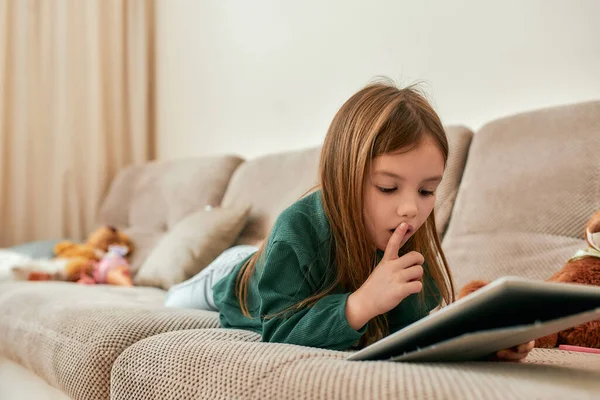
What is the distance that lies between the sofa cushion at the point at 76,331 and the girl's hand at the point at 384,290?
43 cm

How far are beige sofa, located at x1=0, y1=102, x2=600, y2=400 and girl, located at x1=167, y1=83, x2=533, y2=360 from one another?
11 cm

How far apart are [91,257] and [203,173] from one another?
0.59 m

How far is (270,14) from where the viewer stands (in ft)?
10.1

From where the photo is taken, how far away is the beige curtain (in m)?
3.54

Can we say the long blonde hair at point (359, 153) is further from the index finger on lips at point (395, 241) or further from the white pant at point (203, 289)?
the white pant at point (203, 289)

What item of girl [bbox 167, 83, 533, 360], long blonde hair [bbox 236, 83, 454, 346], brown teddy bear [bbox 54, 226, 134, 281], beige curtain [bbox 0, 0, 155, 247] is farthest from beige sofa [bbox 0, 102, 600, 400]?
Result: beige curtain [bbox 0, 0, 155, 247]

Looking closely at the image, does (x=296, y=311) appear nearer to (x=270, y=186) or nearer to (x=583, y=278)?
(x=583, y=278)

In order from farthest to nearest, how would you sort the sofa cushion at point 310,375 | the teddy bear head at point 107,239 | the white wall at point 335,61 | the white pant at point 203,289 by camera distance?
1. the teddy bear head at point 107,239
2. the white wall at point 335,61
3. the white pant at point 203,289
4. the sofa cushion at point 310,375

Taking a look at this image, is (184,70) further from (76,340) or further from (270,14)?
(76,340)

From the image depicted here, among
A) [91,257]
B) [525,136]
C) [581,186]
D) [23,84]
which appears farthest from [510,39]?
[23,84]

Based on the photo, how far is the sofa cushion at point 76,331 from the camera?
44.6 inches

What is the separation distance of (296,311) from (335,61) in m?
1.82

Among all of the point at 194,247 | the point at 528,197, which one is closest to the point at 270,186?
the point at 194,247

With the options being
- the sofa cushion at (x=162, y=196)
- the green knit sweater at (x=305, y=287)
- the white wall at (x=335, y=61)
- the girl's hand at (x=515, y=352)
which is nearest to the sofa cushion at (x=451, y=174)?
the white wall at (x=335, y=61)
